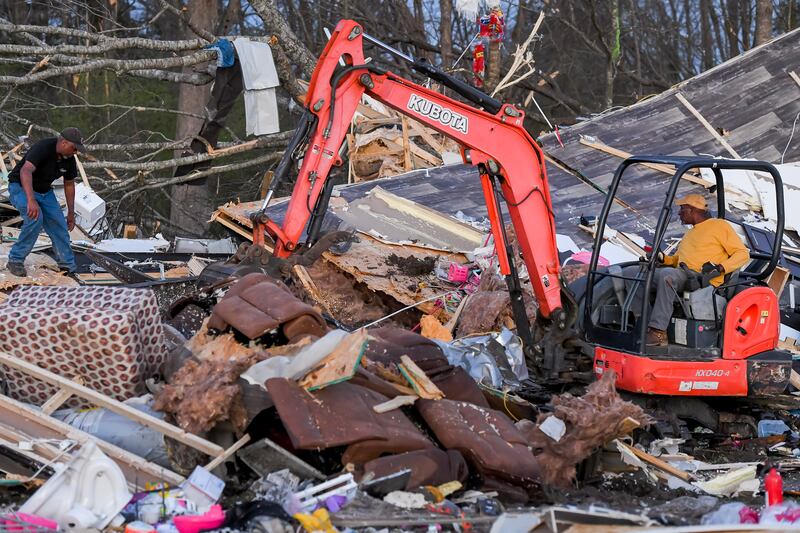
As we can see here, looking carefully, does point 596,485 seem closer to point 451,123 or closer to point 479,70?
point 451,123

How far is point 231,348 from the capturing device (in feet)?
24.1

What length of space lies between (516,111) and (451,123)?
585 millimetres

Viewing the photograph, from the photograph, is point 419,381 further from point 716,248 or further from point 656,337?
point 716,248

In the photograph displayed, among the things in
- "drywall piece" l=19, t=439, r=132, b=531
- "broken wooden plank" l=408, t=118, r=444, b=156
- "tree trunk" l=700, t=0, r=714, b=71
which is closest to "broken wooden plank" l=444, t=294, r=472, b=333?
"drywall piece" l=19, t=439, r=132, b=531

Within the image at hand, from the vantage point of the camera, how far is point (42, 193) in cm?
1206

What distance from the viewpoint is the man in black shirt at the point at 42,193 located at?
38.6ft

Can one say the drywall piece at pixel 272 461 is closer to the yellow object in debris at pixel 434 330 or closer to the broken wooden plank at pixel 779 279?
the yellow object in debris at pixel 434 330

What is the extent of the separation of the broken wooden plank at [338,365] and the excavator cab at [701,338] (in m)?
3.04

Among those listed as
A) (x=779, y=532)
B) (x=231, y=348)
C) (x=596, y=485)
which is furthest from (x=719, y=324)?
(x=231, y=348)

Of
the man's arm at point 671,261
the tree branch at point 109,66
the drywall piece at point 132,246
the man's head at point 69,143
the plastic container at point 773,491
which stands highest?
the tree branch at point 109,66

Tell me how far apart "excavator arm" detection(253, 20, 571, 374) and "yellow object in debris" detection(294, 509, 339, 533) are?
3971 mm

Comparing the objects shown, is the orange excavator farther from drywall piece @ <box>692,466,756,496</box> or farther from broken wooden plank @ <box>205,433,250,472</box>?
broken wooden plank @ <box>205,433,250,472</box>

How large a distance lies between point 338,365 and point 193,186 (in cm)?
1369

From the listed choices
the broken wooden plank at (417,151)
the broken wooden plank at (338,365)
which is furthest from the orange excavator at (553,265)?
the broken wooden plank at (417,151)
